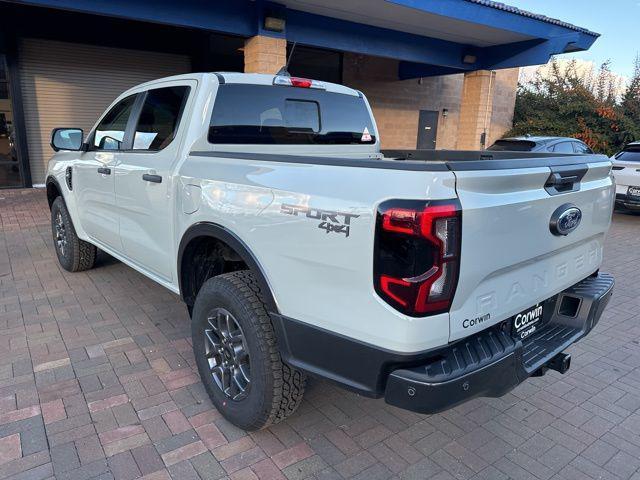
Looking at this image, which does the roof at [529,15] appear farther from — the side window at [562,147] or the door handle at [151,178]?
the door handle at [151,178]

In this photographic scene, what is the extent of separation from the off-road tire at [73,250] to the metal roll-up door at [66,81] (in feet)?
24.4

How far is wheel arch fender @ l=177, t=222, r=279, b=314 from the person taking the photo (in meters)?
2.37

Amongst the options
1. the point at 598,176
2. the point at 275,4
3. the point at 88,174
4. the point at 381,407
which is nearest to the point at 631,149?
the point at 275,4

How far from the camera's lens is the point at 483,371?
199 cm

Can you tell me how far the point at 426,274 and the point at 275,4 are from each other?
359 inches

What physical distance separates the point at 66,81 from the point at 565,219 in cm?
1238

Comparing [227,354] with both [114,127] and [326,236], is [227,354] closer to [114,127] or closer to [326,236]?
[326,236]

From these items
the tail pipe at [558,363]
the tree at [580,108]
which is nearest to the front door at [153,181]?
the tail pipe at [558,363]

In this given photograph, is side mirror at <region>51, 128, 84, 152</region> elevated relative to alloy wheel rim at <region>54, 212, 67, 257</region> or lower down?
elevated

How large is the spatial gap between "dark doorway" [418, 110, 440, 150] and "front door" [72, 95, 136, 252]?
14.2 meters

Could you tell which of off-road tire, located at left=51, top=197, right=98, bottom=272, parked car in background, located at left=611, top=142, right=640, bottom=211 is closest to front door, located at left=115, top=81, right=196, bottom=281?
off-road tire, located at left=51, top=197, right=98, bottom=272

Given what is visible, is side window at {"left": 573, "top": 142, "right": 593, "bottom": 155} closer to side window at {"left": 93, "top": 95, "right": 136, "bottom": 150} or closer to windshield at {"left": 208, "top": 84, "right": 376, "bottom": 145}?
windshield at {"left": 208, "top": 84, "right": 376, "bottom": 145}

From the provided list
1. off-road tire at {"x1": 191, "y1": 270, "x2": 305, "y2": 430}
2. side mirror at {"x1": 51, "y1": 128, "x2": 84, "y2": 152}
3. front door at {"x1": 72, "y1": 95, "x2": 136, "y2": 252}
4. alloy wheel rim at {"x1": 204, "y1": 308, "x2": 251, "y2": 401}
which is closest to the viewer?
off-road tire at {"x1": 191, "y1": 270, "x2": 305, "y2": 430}

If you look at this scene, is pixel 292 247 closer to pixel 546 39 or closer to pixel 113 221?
pixel 113 221
